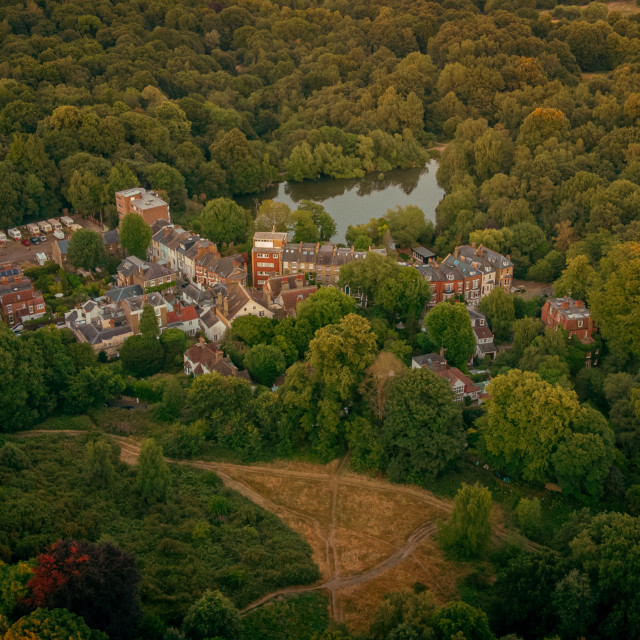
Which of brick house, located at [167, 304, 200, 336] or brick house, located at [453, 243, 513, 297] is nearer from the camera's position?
brick house, located at [167, 304, 200, 336]

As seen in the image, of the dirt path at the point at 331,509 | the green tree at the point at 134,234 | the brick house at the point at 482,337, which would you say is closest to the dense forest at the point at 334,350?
the dirt path at the point at 331,509

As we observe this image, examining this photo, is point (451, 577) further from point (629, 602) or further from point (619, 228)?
point (619, 228)

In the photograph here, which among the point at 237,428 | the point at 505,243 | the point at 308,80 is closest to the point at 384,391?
the point at 237,428

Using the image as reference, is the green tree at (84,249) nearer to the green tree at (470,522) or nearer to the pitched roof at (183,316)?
the pitched roof at (183,316)

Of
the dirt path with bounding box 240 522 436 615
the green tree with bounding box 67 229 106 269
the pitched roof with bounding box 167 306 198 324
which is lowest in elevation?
the dirt path with bounding box 240 522 436 615

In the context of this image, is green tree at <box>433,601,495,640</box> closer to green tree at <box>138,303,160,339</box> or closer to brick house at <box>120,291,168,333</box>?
green tree at <box>138,303,160,339</box>

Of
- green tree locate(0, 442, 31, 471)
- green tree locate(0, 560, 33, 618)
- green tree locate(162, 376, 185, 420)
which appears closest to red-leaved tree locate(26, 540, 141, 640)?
green tree locate(0, 560, 33, 618)
